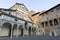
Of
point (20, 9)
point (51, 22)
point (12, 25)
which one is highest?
point (20, 9)

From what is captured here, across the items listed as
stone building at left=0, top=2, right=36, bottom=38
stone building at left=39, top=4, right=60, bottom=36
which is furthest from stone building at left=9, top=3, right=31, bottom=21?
stone building at left=39, top=4, right=60, bottom=36

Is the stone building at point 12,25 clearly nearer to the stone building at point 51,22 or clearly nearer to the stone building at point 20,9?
the stone building at point 20,9

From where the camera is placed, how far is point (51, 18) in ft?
80.2

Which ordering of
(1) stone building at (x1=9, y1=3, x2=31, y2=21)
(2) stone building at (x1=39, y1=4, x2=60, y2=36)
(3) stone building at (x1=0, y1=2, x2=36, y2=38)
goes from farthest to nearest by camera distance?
(1) stone building at (x1=9, y1=3, x2=31, y2=21), (2) stone building at (x1=39, y1=4, x2=60, y2=36), (3) stone building at (x1=0, y1=2, x2=36, y2=38)

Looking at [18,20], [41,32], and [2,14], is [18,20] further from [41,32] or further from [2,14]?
[41,32]

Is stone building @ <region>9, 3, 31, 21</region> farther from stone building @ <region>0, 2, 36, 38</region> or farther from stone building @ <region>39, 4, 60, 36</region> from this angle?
stone building @ <region>39, 4, 60, 36</region>

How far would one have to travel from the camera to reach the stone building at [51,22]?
2242 cm

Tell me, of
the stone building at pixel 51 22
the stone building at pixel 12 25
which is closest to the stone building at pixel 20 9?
the stone building at pixel 12 25

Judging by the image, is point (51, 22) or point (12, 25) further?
point (51, 22)

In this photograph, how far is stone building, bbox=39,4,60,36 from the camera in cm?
2242

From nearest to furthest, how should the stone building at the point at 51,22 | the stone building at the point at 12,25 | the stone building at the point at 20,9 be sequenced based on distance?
1. the stone building at the point at 12,25
2. the stone building at the point at 51,22
3. the stone building at the point at 20,9

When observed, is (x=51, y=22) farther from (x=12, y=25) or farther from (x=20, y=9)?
(x=20, y=9)

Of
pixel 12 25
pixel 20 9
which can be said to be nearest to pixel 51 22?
pixel 12 25

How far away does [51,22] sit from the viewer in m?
24.3
